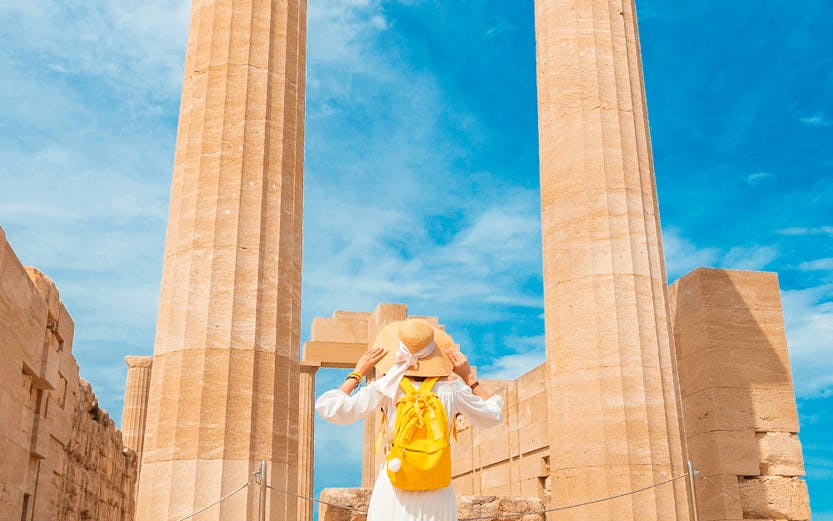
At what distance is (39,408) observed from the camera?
9164 millimetres

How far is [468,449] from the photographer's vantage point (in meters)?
19.3

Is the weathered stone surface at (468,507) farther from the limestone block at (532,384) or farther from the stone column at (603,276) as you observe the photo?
the limestone block at (532,384)

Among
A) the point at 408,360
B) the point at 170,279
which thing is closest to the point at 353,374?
the point at 408,360

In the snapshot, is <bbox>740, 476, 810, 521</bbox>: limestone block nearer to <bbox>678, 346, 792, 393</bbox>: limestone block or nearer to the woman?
<bbox>678, 346, 792, 393</bbox>: limestone block

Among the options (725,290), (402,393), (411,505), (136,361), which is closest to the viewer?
(411,505)

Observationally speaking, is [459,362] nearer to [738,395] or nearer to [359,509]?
[359,509]

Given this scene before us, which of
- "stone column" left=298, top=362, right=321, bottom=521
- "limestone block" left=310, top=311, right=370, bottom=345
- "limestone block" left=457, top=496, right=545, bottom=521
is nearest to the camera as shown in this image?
"limestone block" left=457, top=496, right=545, bottom=521

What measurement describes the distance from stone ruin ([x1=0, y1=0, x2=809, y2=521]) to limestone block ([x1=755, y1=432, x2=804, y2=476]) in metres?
0.03

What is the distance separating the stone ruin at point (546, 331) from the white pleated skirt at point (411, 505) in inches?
171

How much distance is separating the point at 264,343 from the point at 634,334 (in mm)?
4558

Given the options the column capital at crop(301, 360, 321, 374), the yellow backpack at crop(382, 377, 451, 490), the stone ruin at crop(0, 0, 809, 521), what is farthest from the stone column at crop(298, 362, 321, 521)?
the yellow backpack at crop(382, 377, 451, 490)

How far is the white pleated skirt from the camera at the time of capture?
491cm

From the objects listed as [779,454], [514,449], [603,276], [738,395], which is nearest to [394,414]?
[603,276]

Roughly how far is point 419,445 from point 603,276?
6.23 metres
